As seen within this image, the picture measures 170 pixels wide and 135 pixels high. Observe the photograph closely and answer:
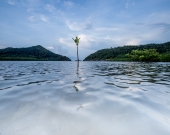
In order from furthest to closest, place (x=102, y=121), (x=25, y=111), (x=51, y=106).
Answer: (x=51, y=106) < (x=25, y=111) < (x=102, y=121)

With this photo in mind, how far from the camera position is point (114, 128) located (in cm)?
247

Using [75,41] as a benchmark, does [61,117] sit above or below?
below

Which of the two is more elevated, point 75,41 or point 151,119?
point 75,41

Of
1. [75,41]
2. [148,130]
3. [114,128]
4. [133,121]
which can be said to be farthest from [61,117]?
[75,41]

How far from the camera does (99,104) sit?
12.5 feet

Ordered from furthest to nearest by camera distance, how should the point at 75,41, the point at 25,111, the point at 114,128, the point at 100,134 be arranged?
the point at 75,41
the point at 25,111
the point at 114,128
the point at 100,134

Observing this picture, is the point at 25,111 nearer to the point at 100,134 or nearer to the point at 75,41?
the point at 100,134

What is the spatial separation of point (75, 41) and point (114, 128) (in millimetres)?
87258

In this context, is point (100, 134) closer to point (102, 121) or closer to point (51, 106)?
point (102, 121)

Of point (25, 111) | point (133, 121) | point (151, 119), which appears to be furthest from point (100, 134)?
point (25, 111)

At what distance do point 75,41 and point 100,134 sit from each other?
87.4 meters

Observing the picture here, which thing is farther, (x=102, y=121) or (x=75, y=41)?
(x=75, y=41)

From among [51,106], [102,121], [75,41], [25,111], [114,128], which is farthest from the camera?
[75,41]

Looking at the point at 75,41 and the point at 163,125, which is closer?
the point at 163,125
